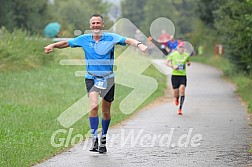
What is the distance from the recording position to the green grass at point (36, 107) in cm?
1033

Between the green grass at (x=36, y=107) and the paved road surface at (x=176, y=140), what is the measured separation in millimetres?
468

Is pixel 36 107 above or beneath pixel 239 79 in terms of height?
above

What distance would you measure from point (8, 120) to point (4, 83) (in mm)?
7262

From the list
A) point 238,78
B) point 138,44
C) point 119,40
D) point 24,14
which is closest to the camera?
point 138,44

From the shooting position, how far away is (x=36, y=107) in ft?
54.5

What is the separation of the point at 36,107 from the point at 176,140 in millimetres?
5538

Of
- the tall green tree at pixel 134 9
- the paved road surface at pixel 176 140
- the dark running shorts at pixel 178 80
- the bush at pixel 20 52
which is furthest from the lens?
the tall green tree at pixel 134 9

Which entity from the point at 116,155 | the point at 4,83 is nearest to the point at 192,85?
the point at 4,83

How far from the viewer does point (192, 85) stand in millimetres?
29203

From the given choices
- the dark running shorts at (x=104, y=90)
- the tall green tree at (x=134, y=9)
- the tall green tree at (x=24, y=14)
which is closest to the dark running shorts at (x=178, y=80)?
the dark running shorts at (x=104, y=90)

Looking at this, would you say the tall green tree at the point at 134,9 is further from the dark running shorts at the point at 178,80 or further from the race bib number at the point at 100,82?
the race bib number at the point at 100,82

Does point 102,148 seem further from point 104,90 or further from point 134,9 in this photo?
point 134,9

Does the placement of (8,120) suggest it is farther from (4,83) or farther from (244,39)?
(244,39)

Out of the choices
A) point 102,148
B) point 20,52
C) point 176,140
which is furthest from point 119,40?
point 20,52
